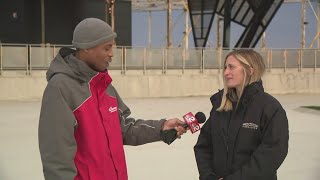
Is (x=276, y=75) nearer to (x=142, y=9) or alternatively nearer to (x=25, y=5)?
(x=25, y=5)

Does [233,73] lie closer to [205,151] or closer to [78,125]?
[205,151]

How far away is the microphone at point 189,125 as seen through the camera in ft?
9.95

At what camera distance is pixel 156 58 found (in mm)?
23078

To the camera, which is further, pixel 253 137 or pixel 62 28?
pixel 62 28

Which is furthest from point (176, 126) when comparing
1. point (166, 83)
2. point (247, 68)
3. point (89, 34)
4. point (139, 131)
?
point (166, 83)

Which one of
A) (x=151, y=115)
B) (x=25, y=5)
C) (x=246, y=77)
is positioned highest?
(x=25, y=5)

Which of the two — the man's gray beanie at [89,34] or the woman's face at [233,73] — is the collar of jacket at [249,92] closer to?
the woman's face at [233,73]

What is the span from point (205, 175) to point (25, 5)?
83.7 feet

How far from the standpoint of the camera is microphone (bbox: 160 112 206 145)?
3033 mm

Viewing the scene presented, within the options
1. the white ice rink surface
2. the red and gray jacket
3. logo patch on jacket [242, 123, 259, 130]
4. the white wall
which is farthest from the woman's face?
the white wall

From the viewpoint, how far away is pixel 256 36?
98.1 ft

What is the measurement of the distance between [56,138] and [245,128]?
127 centimetres

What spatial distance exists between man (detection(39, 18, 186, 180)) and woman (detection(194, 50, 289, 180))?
72cm

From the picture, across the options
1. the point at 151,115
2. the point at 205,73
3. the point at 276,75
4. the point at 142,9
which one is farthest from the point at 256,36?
the point at 142,9
